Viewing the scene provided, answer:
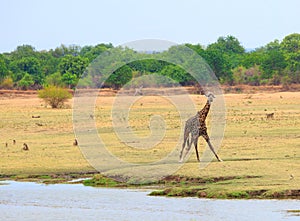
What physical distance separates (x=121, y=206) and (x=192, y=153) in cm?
594

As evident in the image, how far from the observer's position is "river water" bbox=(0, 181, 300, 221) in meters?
13.4

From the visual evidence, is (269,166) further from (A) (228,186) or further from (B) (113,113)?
(B) (113,113)

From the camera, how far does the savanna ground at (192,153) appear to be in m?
15.5

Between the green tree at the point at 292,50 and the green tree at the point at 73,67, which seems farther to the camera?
the green tree at the point at 73,67

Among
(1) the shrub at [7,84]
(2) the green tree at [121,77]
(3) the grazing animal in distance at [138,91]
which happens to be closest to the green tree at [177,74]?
(2) the green tree at [121,77]

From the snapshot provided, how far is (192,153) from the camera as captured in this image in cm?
2028

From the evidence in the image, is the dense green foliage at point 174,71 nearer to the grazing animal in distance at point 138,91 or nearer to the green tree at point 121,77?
the green tree at point 121,77

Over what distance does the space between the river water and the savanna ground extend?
0.60 m

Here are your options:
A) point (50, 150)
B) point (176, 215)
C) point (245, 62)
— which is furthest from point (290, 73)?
point (176, 215)

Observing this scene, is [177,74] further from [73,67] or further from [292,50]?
[292,50]

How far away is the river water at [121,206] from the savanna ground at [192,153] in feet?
1.95

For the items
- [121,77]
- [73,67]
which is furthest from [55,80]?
[121,77]

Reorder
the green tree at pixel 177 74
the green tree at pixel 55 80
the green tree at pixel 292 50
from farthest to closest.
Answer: the green tree at pixel 292 50, the green tree at pixel 55 80, the green tree at pixel 177 74

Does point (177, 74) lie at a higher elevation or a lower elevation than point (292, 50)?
→ lower
